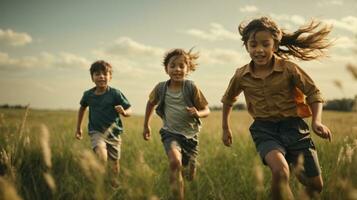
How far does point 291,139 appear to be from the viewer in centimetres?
381

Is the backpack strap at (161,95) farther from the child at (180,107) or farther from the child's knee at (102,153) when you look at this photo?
the child's knee at (102,153)

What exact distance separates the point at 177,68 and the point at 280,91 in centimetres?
143

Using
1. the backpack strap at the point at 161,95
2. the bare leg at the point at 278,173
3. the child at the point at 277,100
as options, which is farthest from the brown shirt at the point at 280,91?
the backpack strap at the point at 161,95

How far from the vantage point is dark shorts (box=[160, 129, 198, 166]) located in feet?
15.7

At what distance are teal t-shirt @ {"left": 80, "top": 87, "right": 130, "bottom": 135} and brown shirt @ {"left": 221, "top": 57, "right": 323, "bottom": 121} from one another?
92.3 inches

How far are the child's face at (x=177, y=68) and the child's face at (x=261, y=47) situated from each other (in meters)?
1.21

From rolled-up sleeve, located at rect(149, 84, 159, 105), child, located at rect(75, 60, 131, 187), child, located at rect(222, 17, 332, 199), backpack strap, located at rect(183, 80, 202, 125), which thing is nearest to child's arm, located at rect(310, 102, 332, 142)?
child, located at rect(222, 17, 332, 199)

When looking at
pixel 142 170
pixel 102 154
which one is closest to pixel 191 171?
pixel 102 154

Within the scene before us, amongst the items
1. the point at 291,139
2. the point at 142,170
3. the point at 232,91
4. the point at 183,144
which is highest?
the point at 232,91

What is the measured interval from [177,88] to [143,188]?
3.15m

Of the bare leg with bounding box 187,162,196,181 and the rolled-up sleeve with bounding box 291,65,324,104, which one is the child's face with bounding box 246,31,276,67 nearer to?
the rolled-up sleeve with bounding box 291,65,324,104

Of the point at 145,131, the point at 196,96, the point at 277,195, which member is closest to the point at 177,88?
the point at 196,96

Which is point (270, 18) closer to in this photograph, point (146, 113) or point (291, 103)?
point (291, 103)

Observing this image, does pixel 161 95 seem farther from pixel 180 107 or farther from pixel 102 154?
pixel 102 154
